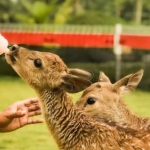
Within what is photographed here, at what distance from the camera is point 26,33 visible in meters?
10.6

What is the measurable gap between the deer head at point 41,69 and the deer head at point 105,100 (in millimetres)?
865

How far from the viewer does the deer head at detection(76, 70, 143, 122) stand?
4707 millimetres

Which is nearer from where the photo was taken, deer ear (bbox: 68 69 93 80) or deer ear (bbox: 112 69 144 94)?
deer ear (bbox: 68 69 93 80)

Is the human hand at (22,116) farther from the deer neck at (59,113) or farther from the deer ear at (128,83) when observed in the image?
the deer ear at (128,83)

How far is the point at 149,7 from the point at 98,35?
4.11m

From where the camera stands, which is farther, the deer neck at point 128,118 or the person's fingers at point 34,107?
the deer neck at point 128,118

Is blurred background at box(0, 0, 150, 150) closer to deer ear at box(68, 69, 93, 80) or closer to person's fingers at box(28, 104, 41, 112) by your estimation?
person's fingers at box(28, 104, 41, 112)

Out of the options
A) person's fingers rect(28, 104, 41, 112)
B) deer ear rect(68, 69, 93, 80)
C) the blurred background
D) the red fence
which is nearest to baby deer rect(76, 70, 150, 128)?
person's fingers rect(28, 104, 41, 112)

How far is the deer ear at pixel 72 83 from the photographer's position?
3.62 metres

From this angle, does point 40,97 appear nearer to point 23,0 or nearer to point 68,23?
point 68,23

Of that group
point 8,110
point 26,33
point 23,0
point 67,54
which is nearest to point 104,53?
point 67,54

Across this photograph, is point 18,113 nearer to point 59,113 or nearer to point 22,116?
point 22,116

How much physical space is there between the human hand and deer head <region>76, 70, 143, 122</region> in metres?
0.47

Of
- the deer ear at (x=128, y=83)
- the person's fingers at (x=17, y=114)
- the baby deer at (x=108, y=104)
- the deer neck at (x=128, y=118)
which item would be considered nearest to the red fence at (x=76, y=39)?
the deer ear at (x=128, y=83)
